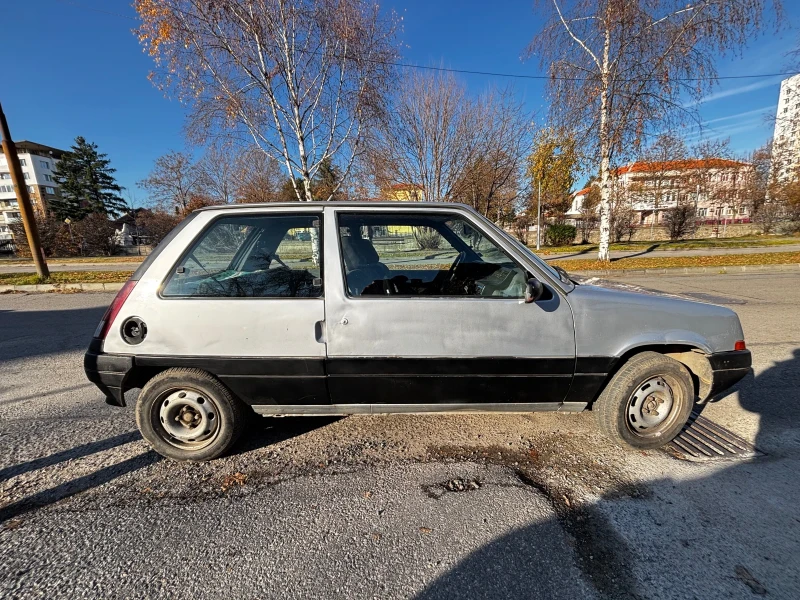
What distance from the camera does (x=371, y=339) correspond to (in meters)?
2.26

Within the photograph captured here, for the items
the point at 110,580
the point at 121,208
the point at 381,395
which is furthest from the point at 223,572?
the point at 121,208

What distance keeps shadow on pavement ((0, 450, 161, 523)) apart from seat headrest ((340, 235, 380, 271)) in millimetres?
2039

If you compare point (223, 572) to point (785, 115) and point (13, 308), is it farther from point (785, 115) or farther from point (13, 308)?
point (785, 115)

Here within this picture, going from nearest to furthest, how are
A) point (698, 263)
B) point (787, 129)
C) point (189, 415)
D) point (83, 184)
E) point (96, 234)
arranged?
point (189, 415), point (698, 263), point (787, 129), point (96, 234), point (83, 184)

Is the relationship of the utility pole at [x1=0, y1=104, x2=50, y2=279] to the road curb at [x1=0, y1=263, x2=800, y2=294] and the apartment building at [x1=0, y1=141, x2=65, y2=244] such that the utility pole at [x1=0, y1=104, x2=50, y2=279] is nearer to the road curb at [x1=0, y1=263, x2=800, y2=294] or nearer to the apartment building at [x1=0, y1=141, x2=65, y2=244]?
the road curb at [x1=0, y1=263, x2=800, y2=294]

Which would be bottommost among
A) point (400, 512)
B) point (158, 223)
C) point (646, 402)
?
point (400, 512)

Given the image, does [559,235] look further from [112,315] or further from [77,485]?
[77,485]

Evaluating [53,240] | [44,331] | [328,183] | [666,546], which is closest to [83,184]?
[53,240]

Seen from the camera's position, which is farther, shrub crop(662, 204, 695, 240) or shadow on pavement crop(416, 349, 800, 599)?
shrub crop(662, 204, 695, 240)

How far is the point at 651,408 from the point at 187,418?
3.42m

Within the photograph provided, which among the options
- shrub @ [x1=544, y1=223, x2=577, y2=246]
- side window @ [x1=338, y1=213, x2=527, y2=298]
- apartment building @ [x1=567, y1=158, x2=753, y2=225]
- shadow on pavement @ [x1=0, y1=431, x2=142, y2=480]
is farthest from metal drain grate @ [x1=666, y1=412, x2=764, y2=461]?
apartment building @ [x1=567, y1=158, x2=753, y2=225]

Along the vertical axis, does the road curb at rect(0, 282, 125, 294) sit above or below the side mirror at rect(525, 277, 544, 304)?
below

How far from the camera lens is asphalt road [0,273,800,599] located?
1.57 metres

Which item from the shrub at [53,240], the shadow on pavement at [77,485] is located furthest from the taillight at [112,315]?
the shrub at [53,240]
